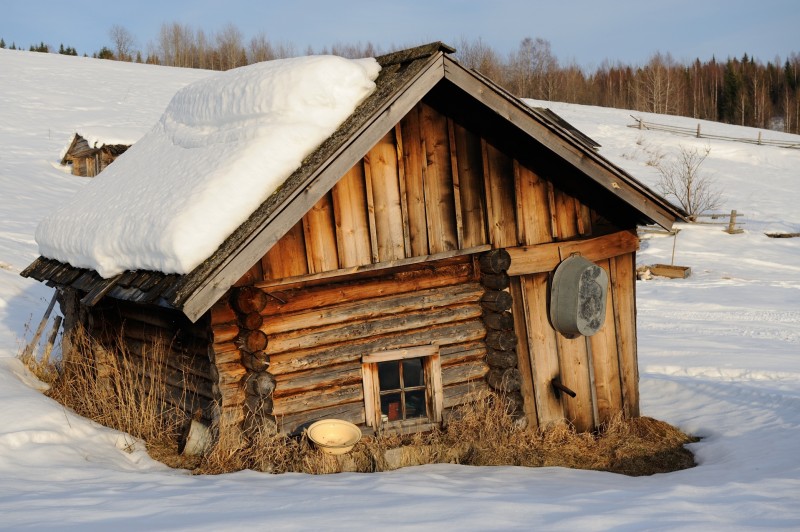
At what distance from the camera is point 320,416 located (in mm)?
8008

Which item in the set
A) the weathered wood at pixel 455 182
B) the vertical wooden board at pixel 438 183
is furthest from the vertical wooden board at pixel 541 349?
the vertical wooden board at pixel 438 183

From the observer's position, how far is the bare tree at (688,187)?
34.6m

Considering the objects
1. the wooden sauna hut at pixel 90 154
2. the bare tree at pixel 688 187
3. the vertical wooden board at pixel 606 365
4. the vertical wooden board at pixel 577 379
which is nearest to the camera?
the vertical wooden board at pixel 577 379

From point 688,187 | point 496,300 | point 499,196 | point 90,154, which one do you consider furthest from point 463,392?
point 688,187

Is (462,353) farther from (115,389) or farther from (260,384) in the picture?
(115,389)

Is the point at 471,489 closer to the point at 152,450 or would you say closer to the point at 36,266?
the point at 152,450

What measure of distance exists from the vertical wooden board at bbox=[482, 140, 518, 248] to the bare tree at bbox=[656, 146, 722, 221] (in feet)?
73.1

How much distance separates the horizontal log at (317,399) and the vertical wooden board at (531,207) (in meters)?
2.63

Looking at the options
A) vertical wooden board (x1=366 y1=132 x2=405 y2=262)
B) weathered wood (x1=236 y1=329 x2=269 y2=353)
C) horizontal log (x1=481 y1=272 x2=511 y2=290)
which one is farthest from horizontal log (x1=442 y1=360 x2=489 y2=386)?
weathered wood (x1=236 y1=329 x2=269 y2=353)

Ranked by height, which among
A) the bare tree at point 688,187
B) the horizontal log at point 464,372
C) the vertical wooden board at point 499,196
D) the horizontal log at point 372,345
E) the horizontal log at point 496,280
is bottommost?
the horizontal log at point 464,372

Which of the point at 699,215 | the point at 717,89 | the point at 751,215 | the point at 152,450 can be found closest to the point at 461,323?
the point at 152,450

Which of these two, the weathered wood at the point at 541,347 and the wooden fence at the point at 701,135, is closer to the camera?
the weathered wood at the point at 541,347

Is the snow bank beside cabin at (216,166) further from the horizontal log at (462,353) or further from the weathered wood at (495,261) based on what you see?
the horizontal log at (462,353)

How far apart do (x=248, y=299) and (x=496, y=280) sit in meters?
2.90
